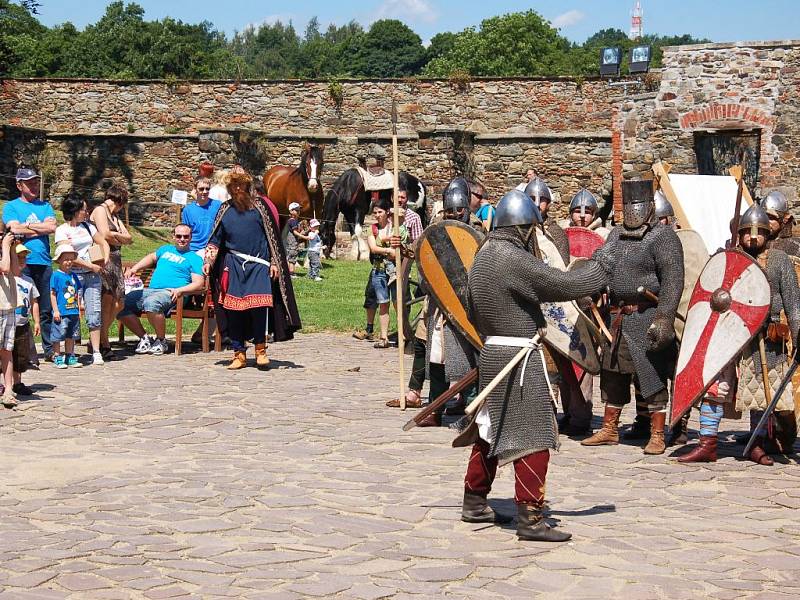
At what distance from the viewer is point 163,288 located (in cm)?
1188

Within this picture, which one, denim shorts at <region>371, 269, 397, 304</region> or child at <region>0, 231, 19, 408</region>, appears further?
denim shorts at <region>371, 269, 397, 304</region>

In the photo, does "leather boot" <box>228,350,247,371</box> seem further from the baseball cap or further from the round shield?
the round shield

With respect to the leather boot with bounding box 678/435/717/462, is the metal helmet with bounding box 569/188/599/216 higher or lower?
higher

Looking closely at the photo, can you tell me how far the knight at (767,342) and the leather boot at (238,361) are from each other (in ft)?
15.7

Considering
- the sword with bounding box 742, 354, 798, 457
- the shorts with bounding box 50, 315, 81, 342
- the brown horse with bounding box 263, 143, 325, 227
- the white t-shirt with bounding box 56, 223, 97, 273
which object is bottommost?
the shorts with bounding box 50, 315, 81, 342

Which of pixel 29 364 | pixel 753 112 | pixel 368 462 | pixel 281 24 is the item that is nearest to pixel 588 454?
pixel 368 462

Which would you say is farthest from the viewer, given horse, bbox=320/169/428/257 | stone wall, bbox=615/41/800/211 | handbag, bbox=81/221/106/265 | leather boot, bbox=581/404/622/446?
horse, bbox=320/169/428/257

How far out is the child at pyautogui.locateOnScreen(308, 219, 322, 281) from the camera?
18167 mm

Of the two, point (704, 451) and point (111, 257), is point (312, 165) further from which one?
point (704, 451)

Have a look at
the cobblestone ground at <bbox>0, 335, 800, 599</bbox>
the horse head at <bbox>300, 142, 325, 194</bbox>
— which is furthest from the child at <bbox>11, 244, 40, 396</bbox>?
the horse head at <bbox>300, 142, 325, 194</bbox>

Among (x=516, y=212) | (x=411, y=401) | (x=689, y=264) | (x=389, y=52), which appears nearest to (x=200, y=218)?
(x=411, y=401)

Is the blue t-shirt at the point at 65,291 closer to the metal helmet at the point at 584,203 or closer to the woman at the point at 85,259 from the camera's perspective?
the woman at the point at 85,259

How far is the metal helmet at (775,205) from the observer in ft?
26.0

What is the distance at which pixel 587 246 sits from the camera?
28.3 ft
